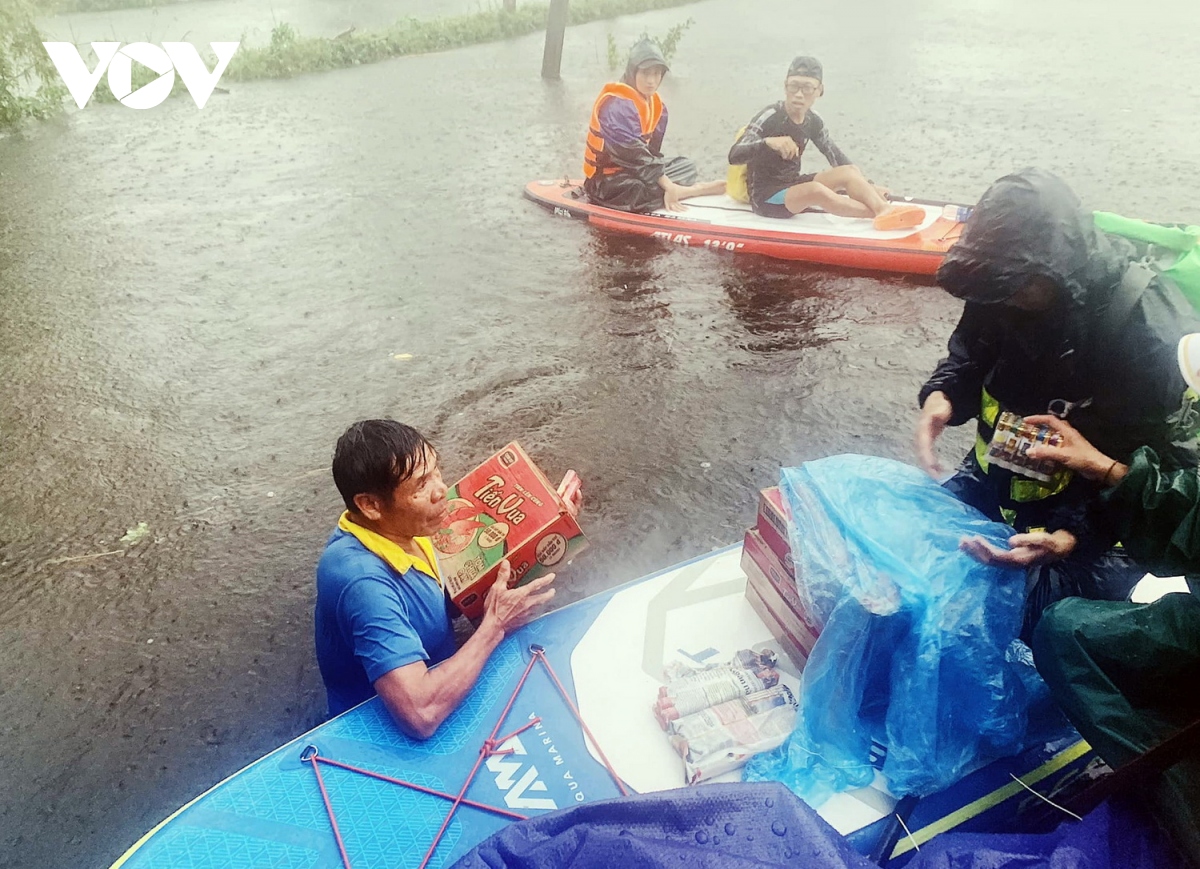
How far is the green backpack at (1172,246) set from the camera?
2217mm

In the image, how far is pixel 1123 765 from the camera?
198cm

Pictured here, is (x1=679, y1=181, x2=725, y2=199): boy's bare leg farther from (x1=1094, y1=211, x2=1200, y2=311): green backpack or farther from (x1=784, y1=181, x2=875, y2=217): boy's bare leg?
(x1=1094, y1=211, x2=1200, y2=311): green backpack

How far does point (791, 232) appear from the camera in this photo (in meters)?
6.52

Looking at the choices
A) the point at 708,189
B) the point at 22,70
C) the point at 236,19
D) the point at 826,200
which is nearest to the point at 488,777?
the point at 826,200

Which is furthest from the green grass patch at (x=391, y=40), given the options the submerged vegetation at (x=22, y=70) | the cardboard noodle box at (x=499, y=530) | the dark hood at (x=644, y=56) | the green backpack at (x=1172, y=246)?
the green backpack at (x=1172, y=246)

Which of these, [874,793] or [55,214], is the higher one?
[55,214]

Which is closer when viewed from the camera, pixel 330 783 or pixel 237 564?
pixel 330 783

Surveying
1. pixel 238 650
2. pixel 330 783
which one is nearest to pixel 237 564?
pixel 238 650

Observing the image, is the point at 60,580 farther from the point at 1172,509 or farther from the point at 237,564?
the point at 1172,509

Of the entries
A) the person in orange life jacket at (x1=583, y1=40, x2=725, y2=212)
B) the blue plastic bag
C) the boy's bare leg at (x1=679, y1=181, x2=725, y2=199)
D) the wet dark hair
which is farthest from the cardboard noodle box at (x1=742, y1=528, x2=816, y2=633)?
the boy's bare leg at (x1=679, y1=181, x2=725, y2=199)

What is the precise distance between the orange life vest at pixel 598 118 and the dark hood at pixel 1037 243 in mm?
5283

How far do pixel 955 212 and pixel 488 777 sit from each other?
5.89m

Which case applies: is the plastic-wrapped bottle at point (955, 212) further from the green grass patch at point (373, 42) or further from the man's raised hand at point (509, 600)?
the green grass patch at point (373, 42)

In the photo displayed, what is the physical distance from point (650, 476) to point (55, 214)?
7.02m
